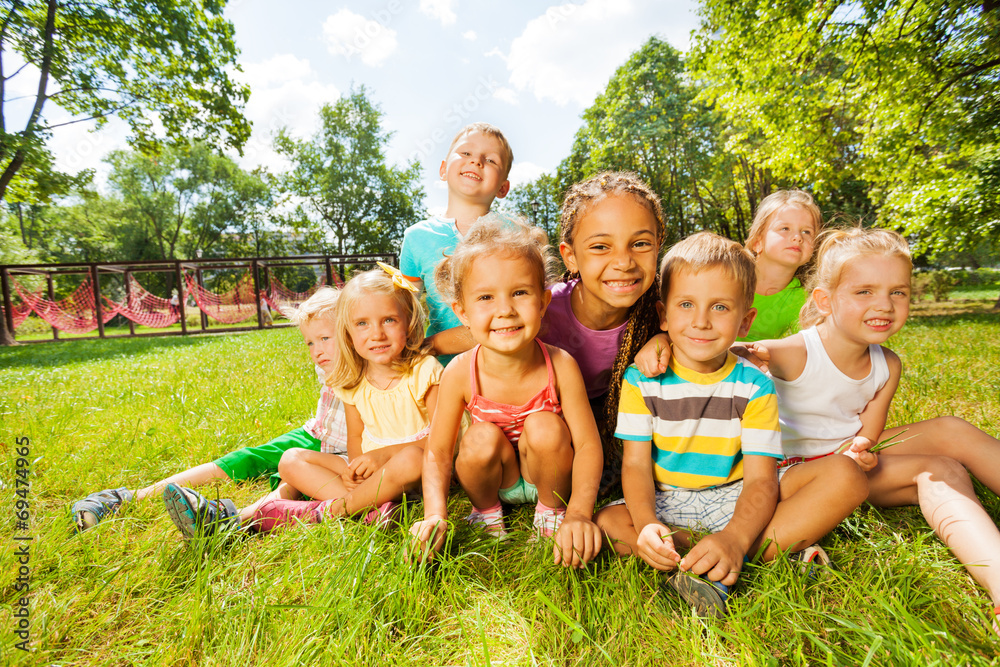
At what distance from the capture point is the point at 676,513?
68.5 inches

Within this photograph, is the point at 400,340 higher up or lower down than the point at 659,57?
lower down

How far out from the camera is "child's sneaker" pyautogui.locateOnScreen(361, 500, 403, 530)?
1.77m

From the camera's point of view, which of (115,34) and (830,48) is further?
(115,34)

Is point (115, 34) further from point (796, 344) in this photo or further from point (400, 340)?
point (796, 344)

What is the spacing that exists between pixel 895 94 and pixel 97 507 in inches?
489

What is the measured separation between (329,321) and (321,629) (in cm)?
165

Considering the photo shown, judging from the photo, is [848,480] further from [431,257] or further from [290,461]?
[290,461]

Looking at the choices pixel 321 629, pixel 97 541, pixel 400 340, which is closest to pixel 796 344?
pixel 400 340

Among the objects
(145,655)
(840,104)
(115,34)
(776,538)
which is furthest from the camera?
(115,34)

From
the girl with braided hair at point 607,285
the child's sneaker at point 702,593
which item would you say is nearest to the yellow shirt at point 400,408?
the girl with braided hair at point 607,285

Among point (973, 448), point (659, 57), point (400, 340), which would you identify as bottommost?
point (973, 448)

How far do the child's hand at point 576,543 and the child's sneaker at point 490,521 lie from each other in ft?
1.14

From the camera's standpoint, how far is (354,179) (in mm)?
31688

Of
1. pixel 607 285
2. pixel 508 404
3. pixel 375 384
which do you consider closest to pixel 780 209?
pixel 607 285
